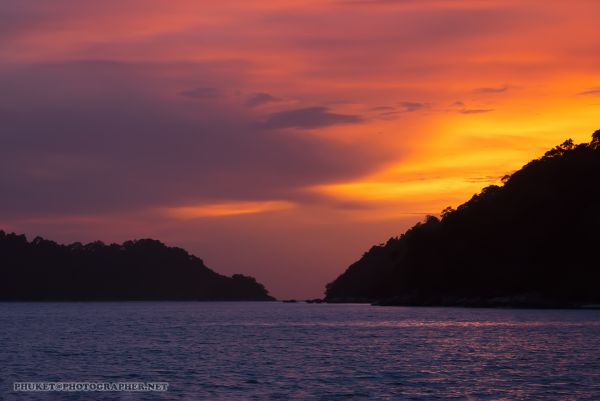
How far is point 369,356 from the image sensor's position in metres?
76.8

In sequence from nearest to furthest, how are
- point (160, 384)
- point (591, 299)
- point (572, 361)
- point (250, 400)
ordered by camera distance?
point (250, 400), point (160, 384), point (572, 361), point (591, 299)

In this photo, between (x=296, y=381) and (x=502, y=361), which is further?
(x=502, y=361)

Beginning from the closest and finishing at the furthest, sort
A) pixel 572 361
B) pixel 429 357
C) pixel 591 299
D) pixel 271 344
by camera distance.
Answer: pixel 572 361 < pixel 429 357 < pixel 271 344 < pixel 591 299

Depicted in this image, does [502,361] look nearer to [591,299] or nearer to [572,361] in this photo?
[572,361]

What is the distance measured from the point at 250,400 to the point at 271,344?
148 feet

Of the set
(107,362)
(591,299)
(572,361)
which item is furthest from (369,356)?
(591,299)

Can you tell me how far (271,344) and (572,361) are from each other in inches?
1324

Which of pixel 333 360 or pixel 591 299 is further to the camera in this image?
pixel 591 299

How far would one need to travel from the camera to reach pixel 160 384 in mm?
56125

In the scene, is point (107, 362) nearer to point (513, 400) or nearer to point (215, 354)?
point (215, 354)

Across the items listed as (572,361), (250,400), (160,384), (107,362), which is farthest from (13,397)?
(572,361)

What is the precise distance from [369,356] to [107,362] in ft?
69.6

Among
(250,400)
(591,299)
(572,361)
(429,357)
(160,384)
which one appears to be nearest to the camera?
(250,400)

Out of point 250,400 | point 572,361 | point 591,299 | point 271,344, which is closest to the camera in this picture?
point 250,400
